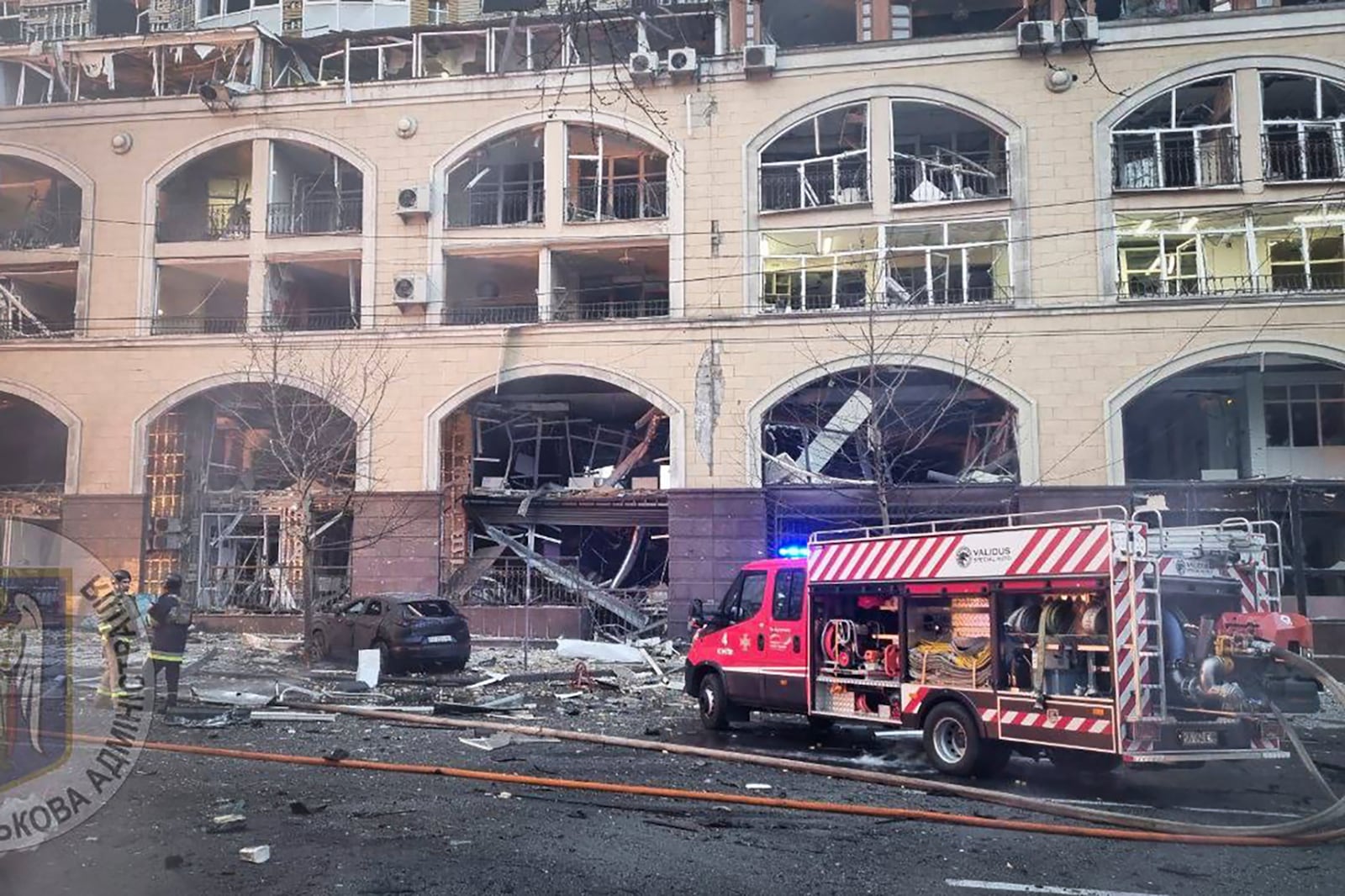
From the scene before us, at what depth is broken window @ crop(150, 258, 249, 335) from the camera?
25.8 metres

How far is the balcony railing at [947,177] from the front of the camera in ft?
76.0

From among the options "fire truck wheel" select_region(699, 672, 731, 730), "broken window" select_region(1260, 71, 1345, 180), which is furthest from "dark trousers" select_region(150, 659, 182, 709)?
"broken window" select_region(1260, 71, 1345, 180)

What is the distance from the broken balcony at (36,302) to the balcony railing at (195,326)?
2172 mm

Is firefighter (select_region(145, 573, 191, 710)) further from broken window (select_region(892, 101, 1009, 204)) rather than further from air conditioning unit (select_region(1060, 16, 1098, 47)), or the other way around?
air conditioning unit (select_region(1060, 16, 1098, 47))

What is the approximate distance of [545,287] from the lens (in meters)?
24.3

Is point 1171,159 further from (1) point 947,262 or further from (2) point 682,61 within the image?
(2) point 682,61

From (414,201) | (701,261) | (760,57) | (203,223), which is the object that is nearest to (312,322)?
(203,223)

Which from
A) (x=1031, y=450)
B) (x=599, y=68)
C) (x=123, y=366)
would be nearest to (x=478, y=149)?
(x=599, y=68)

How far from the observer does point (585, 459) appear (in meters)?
26.5

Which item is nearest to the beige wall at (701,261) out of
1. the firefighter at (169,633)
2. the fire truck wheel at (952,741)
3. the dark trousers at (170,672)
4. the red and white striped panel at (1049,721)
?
the dark trousers at (170,672)

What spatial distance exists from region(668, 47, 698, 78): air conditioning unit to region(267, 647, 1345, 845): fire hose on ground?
16.4 metres

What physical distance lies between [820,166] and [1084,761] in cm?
1753

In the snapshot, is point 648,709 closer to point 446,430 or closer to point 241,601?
point 446,430

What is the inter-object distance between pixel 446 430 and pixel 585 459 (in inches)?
148
